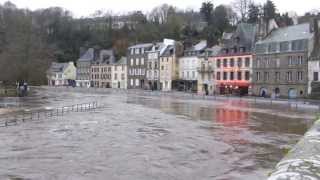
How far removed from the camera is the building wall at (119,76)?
128875 mm

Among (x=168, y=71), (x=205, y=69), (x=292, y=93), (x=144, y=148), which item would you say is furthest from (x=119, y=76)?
(x=144, y=148)

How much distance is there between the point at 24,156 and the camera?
74.1 ft

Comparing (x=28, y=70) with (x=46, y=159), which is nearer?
(x=46, y=159)

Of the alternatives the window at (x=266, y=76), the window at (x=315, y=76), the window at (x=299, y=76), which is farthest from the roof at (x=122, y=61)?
the window at (x=315, y=76)

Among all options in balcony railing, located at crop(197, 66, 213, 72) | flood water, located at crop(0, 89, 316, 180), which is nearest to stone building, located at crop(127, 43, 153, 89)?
balcony railing, located at crop(197, 66, 213, 72)

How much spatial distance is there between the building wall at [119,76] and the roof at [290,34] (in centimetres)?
5250

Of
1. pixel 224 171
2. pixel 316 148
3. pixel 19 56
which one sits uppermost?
pixel 19 56

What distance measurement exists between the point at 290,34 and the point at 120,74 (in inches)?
2409

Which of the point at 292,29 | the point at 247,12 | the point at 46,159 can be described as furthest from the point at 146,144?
the point at 247,12

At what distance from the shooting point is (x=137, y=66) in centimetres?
12200

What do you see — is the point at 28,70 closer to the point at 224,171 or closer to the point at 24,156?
the point at 24,156

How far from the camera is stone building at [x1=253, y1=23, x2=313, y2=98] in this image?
7325 centimetres

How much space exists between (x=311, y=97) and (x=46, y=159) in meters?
52.1

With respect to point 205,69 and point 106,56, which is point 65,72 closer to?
point 106,56
